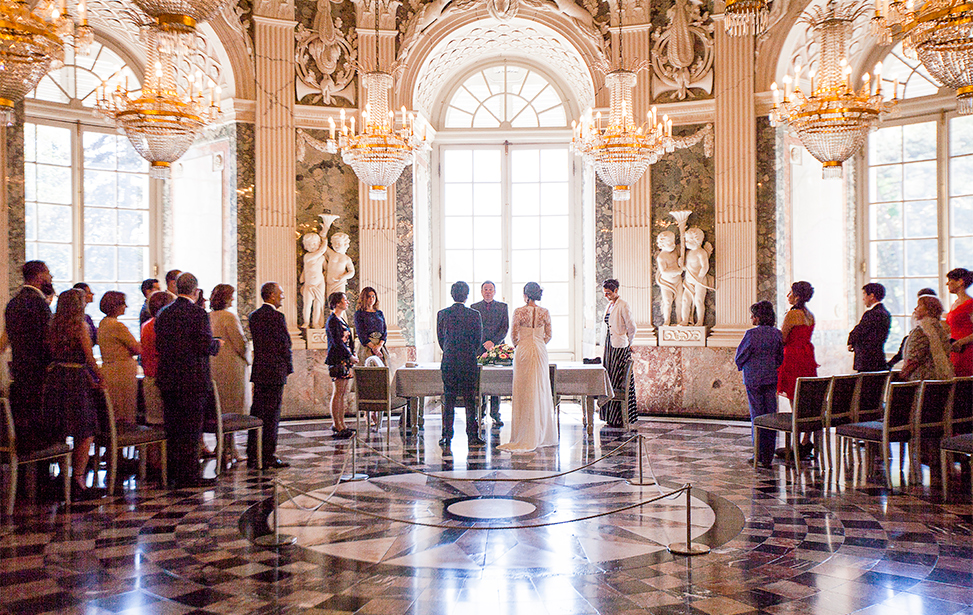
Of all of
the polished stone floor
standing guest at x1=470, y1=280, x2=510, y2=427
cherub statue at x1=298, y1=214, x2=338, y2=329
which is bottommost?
the polished stone floor

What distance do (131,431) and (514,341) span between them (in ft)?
11.5

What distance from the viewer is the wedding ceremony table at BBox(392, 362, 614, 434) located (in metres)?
8.48

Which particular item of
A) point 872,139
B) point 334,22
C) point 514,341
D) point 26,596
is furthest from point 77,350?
point 872,139

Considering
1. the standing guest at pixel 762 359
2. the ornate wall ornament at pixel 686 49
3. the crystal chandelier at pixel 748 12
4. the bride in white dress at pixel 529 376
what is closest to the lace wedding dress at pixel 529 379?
the bride in white dress at pixel 529 376

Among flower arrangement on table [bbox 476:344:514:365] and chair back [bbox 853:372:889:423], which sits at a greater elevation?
flower arrangement on table [bbox 476:344:514:365]

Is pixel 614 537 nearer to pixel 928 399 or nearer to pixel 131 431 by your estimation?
pixel 928 399

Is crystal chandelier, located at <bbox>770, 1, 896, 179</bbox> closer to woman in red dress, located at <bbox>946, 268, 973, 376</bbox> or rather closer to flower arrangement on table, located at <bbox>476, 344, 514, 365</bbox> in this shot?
woman in red dress, located at <bbox>946, 268, 973, 376</bbox>

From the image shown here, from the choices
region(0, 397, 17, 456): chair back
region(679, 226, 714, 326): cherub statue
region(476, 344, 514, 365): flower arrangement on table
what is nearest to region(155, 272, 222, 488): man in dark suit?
region(0, 397, 17, 456): chair back

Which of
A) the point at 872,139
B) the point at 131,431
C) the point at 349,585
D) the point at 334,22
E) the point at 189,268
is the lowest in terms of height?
the point at 349,585

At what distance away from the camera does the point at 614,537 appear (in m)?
5.01

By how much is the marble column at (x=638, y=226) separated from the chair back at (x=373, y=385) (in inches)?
149

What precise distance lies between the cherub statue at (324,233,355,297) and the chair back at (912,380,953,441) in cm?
677

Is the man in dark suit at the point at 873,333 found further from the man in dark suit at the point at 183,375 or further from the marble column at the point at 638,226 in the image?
the man in dark suit at the point at 183,375

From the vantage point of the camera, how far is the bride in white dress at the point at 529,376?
7.93m
